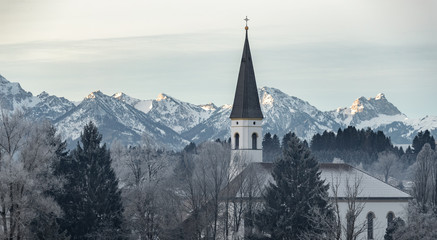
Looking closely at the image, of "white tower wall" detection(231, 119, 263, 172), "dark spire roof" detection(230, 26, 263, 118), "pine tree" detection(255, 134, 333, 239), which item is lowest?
"pine tree" detection(255, 134, 333, 239)

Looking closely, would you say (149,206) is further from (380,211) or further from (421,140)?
(421,140)

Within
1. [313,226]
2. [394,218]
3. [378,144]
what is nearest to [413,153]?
[378,144]

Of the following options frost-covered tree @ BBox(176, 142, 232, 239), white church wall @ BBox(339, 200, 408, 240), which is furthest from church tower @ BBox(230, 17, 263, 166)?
white church wall @ BBox(339, 200, 408, 240)

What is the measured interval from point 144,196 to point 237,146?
12.0 m

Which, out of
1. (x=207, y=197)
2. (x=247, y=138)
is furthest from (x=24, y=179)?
(x=247, y=138)

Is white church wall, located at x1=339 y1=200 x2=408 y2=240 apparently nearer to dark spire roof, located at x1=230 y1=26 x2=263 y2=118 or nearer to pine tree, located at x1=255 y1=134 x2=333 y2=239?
pine tree, located at x1=255 y1=134 x2=333 y2=239

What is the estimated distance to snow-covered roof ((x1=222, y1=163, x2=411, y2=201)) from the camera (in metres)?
68.8

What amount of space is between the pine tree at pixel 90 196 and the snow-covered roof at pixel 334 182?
9.93m

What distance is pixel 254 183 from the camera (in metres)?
69.1

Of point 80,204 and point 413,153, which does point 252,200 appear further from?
point 413,153

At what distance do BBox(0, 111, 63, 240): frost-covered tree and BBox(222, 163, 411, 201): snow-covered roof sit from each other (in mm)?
16400

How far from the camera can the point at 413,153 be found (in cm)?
15000

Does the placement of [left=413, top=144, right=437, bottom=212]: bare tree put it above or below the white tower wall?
below

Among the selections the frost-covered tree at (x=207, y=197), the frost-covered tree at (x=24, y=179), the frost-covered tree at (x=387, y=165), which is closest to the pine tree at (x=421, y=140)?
the frost-covered tree at (x=387, y=165)
